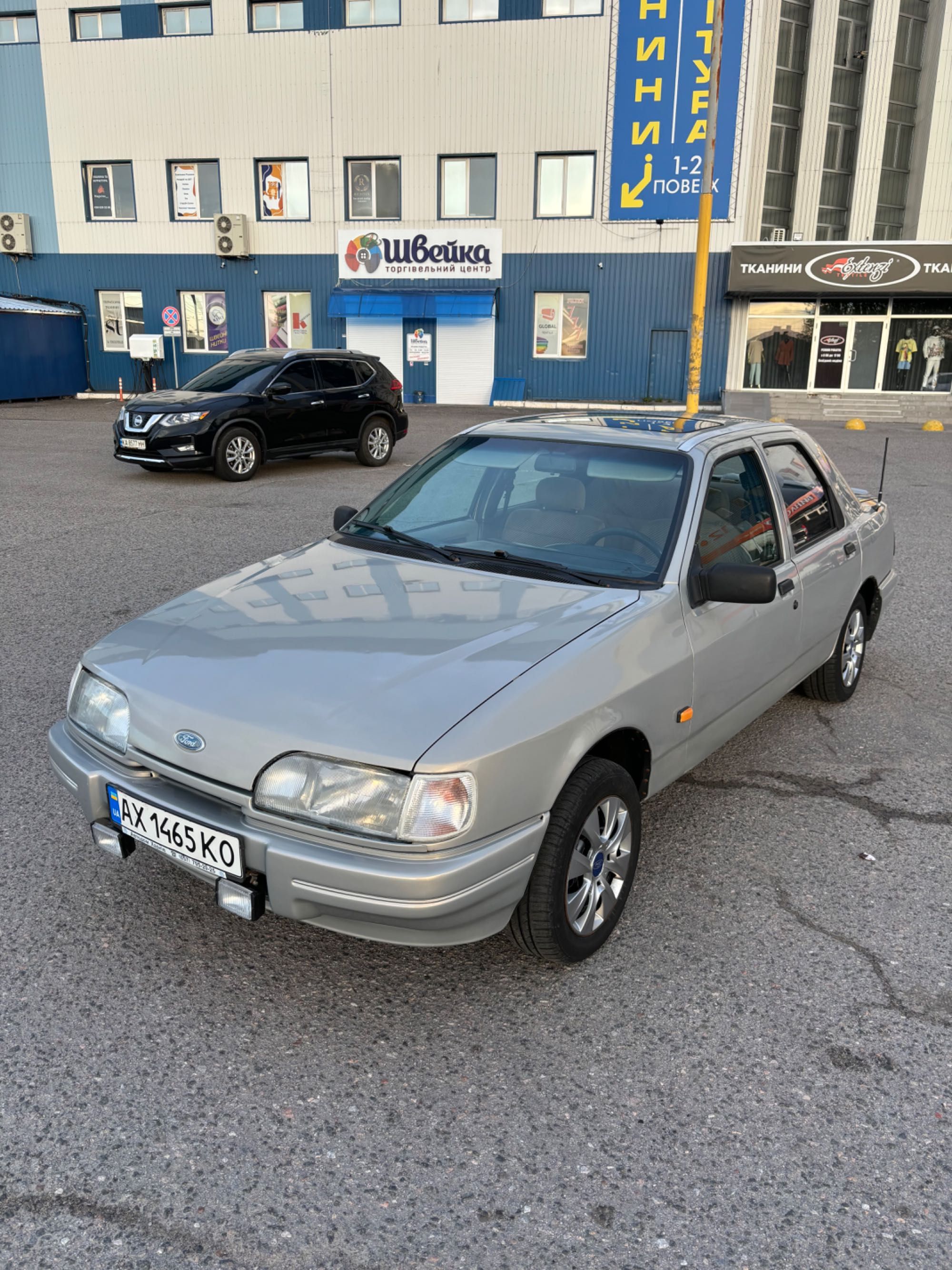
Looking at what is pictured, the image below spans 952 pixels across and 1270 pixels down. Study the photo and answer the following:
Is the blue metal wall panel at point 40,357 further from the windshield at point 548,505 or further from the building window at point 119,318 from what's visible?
the windshield at point 548,505

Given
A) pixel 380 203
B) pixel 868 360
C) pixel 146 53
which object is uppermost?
pixel 146 53

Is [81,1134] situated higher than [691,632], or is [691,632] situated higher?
[691,632]

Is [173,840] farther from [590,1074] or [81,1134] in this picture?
[590,1074]

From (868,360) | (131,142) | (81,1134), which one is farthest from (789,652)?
(131,142)

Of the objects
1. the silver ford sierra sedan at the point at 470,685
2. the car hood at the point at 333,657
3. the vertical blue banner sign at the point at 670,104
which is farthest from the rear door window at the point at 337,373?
the vertical blue banner sign at the point at 670,104

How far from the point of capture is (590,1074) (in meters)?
2.54

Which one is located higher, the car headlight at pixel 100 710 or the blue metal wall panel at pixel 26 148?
the blue metal wall panel at pixel 26 148

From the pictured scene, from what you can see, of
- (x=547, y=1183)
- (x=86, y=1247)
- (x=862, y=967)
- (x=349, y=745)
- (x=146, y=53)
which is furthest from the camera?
(x=146, y=53)

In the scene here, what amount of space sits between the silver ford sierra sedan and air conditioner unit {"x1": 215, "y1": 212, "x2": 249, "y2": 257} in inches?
1008

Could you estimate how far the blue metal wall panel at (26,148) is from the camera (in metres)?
27.3

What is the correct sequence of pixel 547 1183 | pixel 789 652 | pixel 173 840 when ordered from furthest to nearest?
pixel 789 652
pixel 173 840
pixel 547 1183

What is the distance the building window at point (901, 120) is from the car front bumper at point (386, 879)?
33.1 meters

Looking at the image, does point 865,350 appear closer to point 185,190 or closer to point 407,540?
point 185,190

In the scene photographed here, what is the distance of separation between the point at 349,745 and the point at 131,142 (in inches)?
1180
